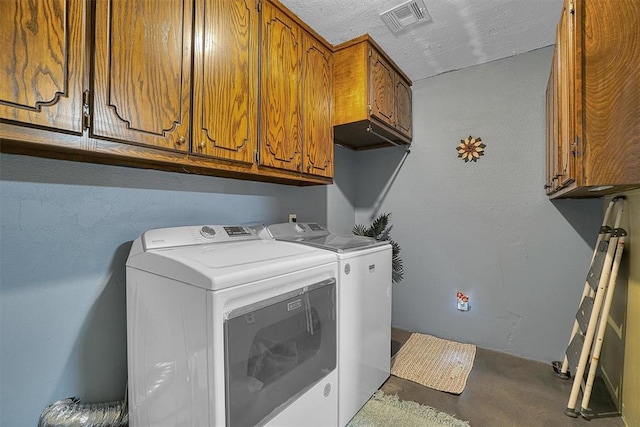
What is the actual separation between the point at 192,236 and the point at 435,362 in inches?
80.5

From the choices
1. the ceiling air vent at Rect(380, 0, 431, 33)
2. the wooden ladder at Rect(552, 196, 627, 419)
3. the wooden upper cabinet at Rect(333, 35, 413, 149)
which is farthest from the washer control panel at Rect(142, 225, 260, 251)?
the wooden ladder at Rect(552, 196, 627, 419)

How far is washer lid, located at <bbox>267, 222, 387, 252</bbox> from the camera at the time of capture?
1637 millimetres

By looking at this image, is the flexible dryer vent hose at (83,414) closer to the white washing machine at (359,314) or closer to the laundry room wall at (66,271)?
the laundry room wall at (66,271)

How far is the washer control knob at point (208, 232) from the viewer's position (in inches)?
58.2

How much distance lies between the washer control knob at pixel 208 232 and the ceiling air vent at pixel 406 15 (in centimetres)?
170

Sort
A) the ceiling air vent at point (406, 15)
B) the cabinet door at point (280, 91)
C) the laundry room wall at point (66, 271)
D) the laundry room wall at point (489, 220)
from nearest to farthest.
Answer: the laundry room wall at point (66, 271)
the cabinet door at point (280, 91)
the ceiling air vent at point (406, 15)
the laundry room wall at point (489, 220)

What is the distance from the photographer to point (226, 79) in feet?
4.50

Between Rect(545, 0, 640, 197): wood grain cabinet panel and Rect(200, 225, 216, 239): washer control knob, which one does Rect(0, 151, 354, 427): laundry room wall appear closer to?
Rect(200, 225, 216, 239): washer control knob

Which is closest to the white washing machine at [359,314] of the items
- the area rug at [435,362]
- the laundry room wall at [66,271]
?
the area rug at [435,362]

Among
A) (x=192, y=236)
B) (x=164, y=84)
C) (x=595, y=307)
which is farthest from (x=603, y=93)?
(x=192, y=236)

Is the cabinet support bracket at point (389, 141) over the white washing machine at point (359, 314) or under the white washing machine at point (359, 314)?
over

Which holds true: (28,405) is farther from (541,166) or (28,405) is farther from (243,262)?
(541,166)

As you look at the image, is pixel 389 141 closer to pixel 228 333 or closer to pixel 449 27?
pixel 449 27

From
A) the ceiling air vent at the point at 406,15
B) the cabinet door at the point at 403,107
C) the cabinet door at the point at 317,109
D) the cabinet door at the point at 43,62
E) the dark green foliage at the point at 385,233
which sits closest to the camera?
the cabinet door at the point at 43,62
